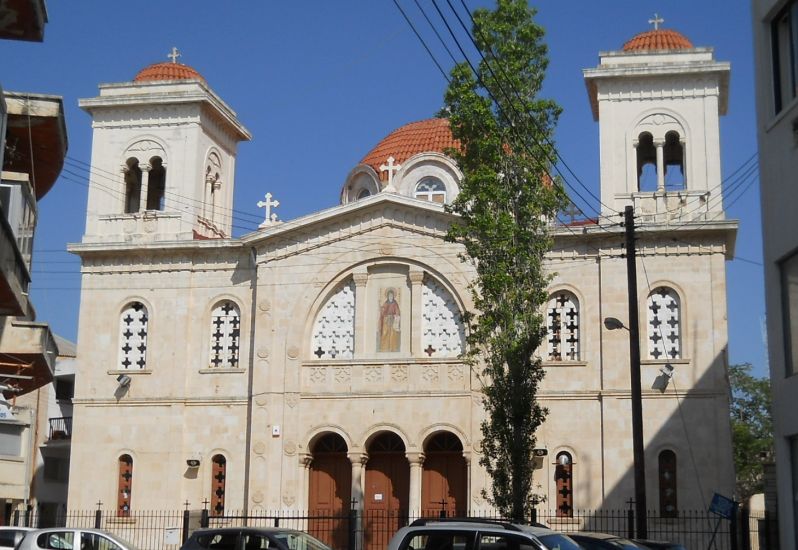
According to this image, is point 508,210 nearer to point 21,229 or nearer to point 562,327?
point 562,327

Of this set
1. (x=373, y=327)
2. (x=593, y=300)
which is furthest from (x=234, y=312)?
(x=593, y=300)

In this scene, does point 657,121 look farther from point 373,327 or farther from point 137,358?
point 137,358

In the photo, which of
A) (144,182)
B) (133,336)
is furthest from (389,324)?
(144,182)

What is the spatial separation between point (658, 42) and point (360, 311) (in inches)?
465

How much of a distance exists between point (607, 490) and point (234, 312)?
1209 cm

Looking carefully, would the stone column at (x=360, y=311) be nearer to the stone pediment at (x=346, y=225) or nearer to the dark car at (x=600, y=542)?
the stone pediment at (x=346, y=225)

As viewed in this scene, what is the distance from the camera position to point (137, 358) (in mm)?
36344

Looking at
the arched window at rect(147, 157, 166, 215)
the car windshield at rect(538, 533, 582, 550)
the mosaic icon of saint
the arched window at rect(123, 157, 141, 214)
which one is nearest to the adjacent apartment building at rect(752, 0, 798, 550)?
the car windshield at rect(538, 533, 582, 550)

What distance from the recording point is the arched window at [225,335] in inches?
1411

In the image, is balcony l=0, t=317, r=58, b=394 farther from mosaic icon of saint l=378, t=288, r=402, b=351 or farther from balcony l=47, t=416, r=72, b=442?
balcony l=47, t=416, r=72, b=442

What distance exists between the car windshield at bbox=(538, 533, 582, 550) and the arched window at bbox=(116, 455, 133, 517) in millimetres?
21232

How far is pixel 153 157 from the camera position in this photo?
123 feet

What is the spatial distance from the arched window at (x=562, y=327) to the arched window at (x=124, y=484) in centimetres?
1268

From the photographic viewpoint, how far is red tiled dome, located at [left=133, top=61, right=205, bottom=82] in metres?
38.0
